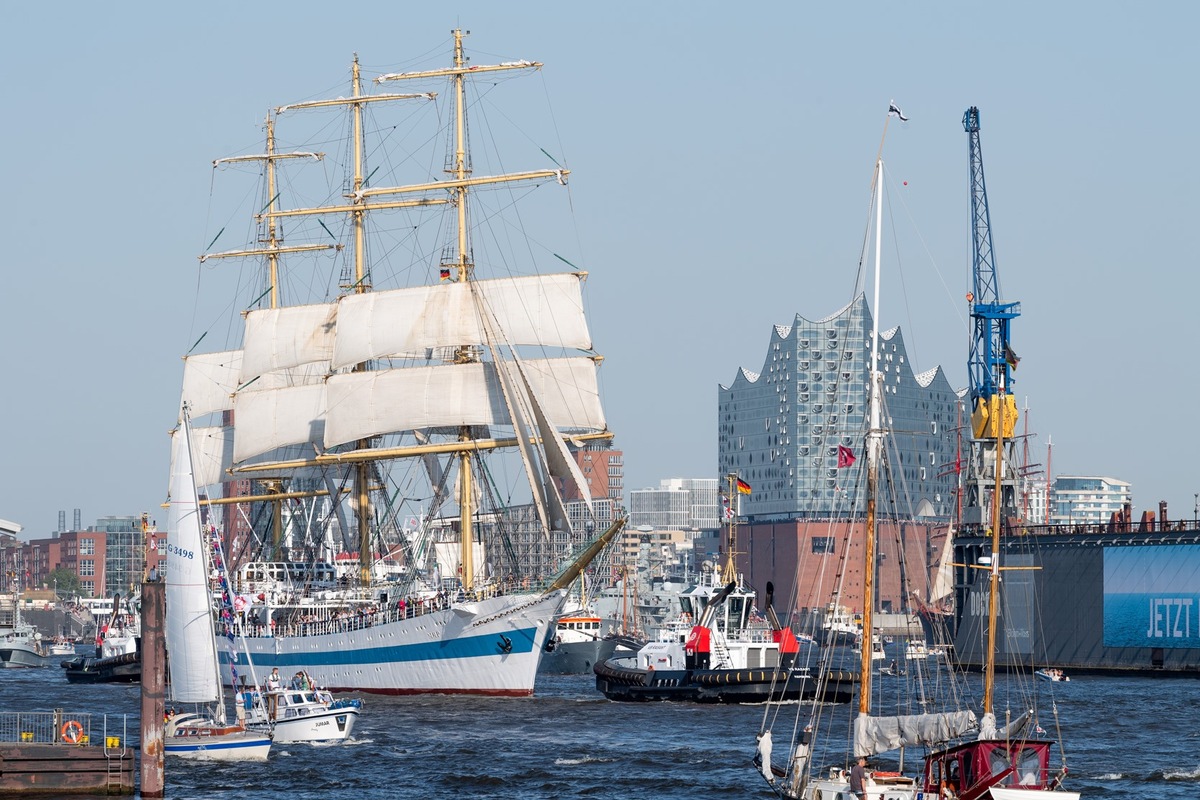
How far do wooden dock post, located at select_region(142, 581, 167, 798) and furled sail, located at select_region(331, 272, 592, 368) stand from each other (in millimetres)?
44452

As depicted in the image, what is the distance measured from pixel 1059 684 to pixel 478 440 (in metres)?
31.9

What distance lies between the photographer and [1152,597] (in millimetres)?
100812

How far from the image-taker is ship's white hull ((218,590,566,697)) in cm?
7894

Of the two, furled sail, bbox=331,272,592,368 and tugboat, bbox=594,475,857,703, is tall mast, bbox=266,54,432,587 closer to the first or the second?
furled sail, bbox=331,272,592,368

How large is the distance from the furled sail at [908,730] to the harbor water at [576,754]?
255 inches

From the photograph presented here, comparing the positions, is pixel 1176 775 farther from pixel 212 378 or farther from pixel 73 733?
pixel 212 378

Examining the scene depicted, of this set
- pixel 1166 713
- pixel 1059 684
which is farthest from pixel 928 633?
pixel 1166 713

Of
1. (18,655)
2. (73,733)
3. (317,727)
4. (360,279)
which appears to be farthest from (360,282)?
(18,655)

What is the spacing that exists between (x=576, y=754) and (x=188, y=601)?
12343 mm

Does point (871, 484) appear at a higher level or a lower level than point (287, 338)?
lower

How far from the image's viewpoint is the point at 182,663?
54.6 meters

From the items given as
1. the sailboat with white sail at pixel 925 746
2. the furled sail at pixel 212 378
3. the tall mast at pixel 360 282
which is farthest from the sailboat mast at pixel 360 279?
the sailboat with white sail at pixel 925 746

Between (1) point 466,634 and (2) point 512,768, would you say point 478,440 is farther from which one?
(2) point 512,768

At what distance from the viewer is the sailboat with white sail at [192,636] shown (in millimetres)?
54094
